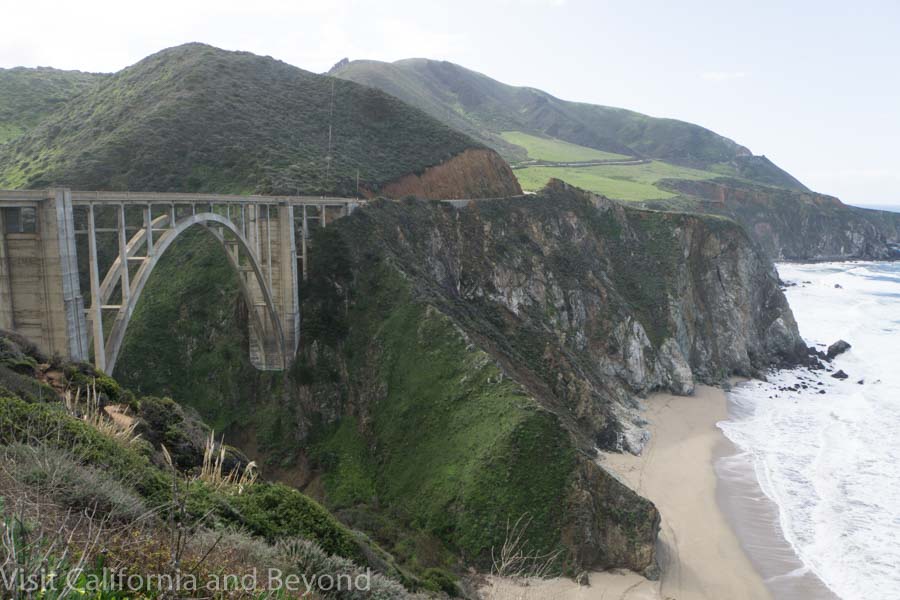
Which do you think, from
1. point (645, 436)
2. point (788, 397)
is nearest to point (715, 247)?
point (788, 397)

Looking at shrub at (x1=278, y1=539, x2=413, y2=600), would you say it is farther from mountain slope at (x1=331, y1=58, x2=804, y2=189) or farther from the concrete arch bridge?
mountain slope at (x1=331, y1=58, x2=804, y2=189)

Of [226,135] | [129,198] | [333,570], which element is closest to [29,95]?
Result: [226,135]

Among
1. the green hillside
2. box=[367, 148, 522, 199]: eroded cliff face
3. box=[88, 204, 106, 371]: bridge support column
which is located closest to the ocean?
box=[88, 204, 106, 371]: bridge support column

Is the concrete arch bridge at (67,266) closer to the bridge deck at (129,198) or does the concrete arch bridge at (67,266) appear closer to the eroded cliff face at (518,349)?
the bridge deck at (129,198)

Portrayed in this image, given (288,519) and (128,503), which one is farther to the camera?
(288,519)

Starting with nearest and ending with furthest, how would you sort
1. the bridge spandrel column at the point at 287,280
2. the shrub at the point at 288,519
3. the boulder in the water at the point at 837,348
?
1. the shrub at the point at 288,519
2. the bridge spandrel column at the point at 287,280
3. the boulder in the water at the point at 837,348

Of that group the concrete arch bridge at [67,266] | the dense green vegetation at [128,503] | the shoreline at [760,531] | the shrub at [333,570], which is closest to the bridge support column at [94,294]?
the concrete arch bridge at [67,266]

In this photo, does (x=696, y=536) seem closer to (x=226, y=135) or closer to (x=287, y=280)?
(x=287, y=280)
